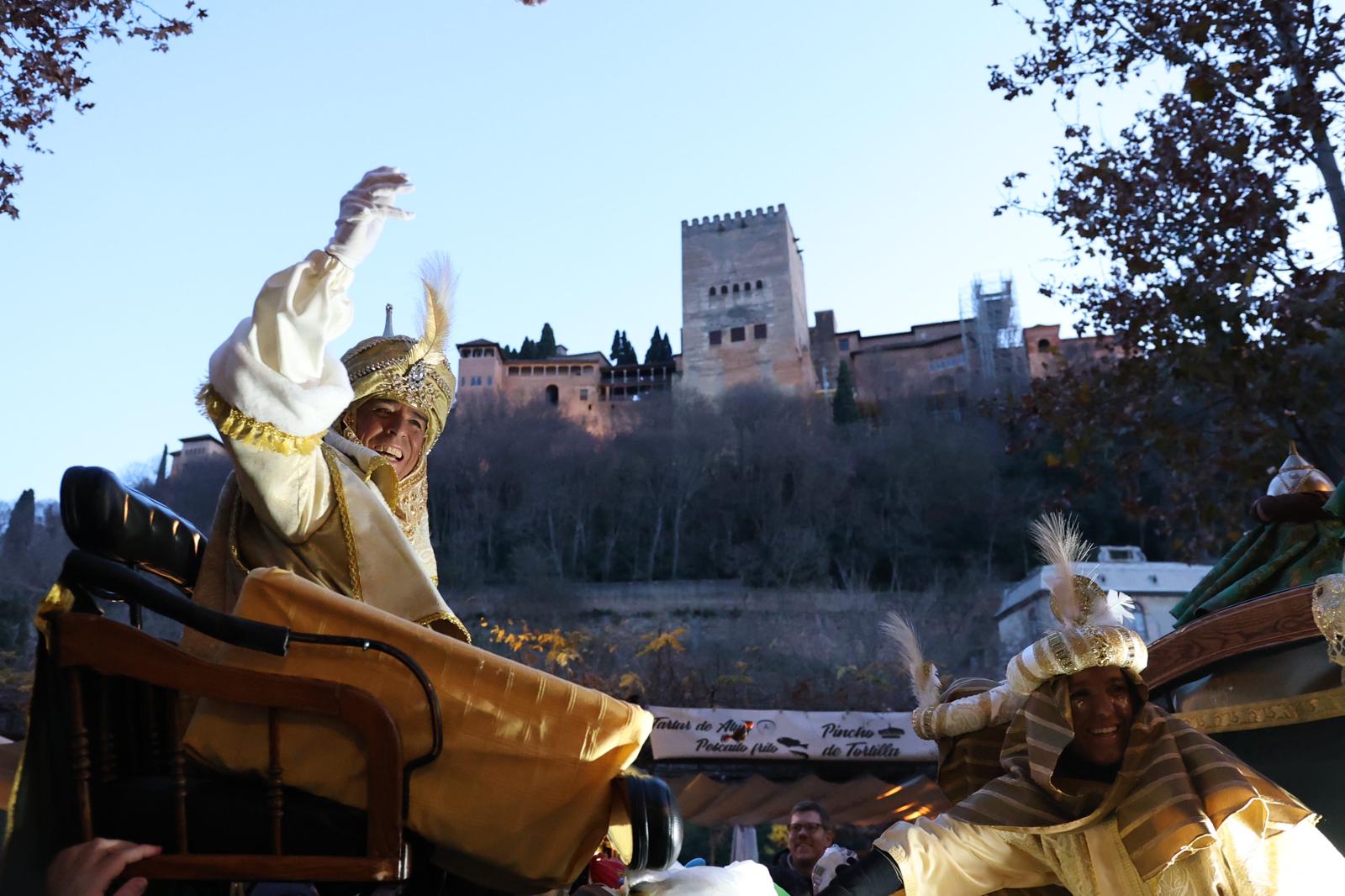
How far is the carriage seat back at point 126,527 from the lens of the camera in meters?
2.31

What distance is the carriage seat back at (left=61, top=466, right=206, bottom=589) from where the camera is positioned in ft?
7.57

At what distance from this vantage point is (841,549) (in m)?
51.0

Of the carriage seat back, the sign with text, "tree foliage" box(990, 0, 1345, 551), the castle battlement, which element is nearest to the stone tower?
the castle battlement

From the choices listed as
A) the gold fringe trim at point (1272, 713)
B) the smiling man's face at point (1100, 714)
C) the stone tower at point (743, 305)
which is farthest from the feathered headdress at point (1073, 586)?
the stone tower at point (743, 305)

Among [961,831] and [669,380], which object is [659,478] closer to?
[669,380]

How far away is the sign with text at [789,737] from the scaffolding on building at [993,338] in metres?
51.4

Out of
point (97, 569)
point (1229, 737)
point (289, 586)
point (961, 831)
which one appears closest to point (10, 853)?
point (97, 569)

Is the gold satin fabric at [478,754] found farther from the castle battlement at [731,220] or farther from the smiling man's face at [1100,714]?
the castle battlement at [731,220]

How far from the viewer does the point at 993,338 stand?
7100 centimetres

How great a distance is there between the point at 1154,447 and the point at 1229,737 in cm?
397

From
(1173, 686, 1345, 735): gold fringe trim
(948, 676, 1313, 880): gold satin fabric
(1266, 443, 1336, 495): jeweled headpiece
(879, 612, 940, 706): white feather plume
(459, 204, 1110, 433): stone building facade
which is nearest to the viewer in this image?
(948, 676, 1313, 880): gold satin fabric

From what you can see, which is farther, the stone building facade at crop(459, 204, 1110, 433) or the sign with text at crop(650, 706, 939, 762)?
the stone building facade at crop(459, 204, 1110, 433)

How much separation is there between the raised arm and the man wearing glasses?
200 inches

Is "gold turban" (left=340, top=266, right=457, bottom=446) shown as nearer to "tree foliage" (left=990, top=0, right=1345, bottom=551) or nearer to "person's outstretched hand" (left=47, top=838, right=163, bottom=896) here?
"person's outstretched hand" (left=47, top=838, right=163, bottom=896)
